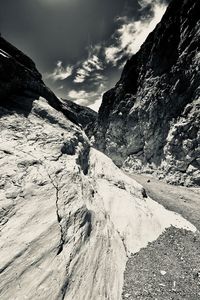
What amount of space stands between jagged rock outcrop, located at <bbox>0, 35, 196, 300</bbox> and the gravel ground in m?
0.56

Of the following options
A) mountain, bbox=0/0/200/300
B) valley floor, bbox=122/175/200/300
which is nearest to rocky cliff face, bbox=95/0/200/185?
mountain, bbox=0/0/200/300

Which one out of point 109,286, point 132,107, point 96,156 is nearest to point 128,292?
point 109,286

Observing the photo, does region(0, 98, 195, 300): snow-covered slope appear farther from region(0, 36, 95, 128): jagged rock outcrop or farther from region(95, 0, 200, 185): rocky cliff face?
region(95, 0, 200, 185): rocky cliff face

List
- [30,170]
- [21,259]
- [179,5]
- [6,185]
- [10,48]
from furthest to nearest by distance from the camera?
[179,5] → [10,48] → [30,170] → [6,185] → [21,259]

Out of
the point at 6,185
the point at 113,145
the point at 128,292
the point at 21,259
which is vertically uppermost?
the point at 113,145

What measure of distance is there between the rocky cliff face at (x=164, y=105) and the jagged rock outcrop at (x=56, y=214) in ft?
68.7

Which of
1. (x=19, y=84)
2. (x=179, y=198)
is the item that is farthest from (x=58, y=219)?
(x=179, y=198)

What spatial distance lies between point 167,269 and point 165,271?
0.83 ft

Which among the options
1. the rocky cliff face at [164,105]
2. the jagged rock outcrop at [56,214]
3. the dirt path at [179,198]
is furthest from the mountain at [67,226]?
the rocky cliff face at [164,105]

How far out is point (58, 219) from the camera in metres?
11.0

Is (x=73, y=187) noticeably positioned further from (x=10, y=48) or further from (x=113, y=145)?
(x=113, y=145)

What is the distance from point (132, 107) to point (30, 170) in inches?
1895

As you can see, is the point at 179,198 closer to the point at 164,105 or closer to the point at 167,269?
the point at 167,269

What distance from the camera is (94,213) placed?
13.3 m
